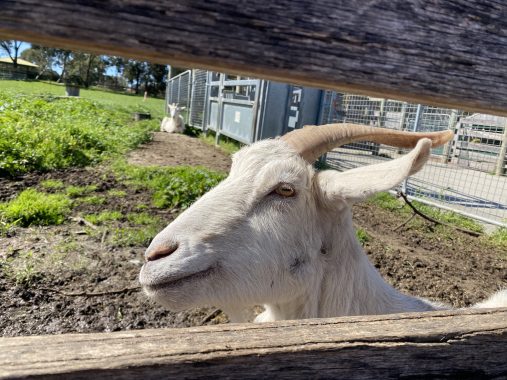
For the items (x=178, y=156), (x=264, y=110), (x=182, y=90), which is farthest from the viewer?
(x=182, y=90)

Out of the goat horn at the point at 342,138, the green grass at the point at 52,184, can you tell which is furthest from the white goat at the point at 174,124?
the goat horn at the point at 342,138

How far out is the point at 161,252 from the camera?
6.24 feet

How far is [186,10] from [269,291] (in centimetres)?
161

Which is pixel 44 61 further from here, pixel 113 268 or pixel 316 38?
pixel 316 38

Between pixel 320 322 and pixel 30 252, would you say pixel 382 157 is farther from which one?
pixel 320 322

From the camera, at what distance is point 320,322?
1.06m

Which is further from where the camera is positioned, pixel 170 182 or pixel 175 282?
pixel 170 182

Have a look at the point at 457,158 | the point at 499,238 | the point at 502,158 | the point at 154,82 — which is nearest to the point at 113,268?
the point at 499,238

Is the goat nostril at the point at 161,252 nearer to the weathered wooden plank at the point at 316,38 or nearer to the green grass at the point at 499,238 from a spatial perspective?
the weathered wooden plank at the point at 316,38

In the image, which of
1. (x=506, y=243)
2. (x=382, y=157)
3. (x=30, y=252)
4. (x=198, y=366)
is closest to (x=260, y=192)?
(x=198, y=366)

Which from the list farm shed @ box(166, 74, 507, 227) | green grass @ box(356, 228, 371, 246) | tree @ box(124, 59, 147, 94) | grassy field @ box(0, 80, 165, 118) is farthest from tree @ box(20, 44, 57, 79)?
green grass @ box(356, 228, 371, 246)

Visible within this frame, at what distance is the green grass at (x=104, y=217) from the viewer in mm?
4852

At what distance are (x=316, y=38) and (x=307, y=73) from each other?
76 millimetres

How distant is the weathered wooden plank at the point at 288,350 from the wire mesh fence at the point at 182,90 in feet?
69.4
